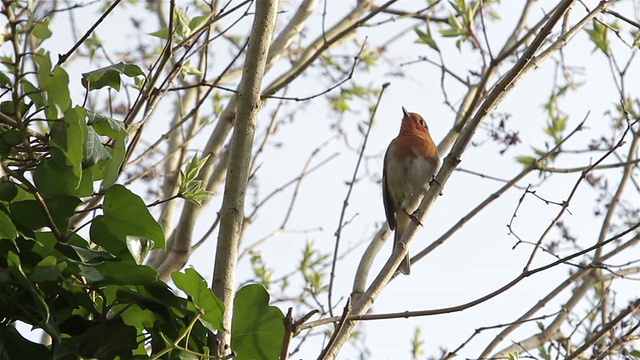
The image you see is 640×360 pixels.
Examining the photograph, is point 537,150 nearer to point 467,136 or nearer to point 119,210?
point 467,136

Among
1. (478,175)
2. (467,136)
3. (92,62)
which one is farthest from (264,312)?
(92,62)

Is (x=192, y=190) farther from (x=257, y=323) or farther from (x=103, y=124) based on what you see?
(x=257, y=323)

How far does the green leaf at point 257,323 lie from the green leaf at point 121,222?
0.22 metres

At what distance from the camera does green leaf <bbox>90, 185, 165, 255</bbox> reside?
59.4 inches

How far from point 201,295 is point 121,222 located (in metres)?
0.22

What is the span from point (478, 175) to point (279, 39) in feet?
4.25

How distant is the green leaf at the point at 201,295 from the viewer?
1.51 m

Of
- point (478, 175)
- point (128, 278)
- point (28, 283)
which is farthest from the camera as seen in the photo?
point (478, 175)

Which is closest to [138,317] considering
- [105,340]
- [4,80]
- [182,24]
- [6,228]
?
[105,340]

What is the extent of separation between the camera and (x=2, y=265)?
1434 mm

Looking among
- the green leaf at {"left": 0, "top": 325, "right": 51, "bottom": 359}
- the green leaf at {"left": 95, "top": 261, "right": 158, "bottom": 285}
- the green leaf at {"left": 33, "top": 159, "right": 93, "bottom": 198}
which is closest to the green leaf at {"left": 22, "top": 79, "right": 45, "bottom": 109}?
the green leaf at {"left": 33, "top": 159, "right": 93, "bottom": 198}

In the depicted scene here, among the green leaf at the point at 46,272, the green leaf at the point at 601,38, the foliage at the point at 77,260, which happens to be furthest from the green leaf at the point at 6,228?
the green leaf at the point at 601,38

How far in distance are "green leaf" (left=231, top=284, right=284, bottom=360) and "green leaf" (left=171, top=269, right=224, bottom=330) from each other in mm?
53

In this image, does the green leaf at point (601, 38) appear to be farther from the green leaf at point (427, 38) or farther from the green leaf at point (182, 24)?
the green leaf at point (182, 24)
